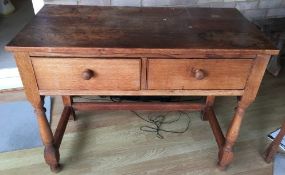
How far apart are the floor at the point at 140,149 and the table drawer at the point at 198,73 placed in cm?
52

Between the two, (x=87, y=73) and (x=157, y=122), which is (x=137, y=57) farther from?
(x=157, y=122)

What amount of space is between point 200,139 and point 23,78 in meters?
1.03

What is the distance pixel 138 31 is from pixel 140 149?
698 millimetres

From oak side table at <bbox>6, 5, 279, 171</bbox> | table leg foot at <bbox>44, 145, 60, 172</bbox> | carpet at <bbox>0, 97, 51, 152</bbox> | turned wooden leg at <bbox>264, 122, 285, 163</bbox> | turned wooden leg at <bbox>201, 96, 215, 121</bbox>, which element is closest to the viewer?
oak side table at <bbox>6, 5, 279, 171</bbox>

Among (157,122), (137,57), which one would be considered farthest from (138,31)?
(157,122)

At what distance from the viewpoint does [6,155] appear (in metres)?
1.35

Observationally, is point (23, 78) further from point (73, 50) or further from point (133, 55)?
point (133, 55)

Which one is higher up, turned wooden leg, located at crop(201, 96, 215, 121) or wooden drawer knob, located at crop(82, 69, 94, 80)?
wooden drawer knob, located at crop(82, 69, 94, 80)

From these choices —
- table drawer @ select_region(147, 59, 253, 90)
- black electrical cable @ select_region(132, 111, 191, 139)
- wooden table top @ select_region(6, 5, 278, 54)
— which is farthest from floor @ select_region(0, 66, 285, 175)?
wooden table top @ select_region(6, 5, 278, 54)

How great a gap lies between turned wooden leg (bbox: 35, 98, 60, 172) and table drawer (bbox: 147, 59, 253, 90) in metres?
0.48

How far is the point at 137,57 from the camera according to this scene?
3.05 ft

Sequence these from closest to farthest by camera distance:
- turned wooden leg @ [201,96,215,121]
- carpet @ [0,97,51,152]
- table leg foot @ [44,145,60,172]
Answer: table leg foot @ [44,145,60,172] → carpet @ [0,97,51,152] → turned wooden leg @ [201,96,215,121]

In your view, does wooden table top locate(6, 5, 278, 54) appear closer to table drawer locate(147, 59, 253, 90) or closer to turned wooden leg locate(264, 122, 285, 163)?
table drawer locate(147, 59, 253, 90)

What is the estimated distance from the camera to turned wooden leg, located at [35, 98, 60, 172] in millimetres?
1078
